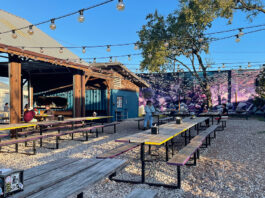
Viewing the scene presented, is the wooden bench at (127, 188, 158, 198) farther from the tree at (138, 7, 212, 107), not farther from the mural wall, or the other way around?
the mural wall

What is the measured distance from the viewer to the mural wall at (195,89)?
74.2ft

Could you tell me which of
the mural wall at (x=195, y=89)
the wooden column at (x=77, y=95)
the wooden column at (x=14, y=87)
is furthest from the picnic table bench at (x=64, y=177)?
the mural wall at (x=195, y=89)

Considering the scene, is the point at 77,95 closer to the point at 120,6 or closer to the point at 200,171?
the point at 120,6

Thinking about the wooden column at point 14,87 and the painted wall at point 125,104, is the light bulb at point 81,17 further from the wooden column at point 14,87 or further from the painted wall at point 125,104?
the painted wall at point 125,104

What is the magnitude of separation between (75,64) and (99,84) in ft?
15.8

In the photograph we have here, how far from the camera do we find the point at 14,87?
8.70 m

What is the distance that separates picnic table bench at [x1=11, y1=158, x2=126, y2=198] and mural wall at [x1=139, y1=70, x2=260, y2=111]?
21473 millimetres

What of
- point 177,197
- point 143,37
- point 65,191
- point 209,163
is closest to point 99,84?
point 143,37

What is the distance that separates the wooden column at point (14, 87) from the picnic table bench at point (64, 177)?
6.63m

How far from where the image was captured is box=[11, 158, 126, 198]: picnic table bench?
2051mm

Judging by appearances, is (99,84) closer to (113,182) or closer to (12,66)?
(12,66)

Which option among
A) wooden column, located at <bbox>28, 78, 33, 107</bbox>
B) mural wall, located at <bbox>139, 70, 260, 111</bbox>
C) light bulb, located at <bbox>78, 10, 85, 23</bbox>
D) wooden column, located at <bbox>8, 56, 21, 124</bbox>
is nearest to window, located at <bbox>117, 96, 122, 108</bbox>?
wooden column, located at <bbox>28, 78, 33, 107</bbox>

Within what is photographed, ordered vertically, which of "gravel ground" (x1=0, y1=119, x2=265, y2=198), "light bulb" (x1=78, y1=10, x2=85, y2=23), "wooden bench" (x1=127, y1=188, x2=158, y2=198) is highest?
"light bulb" (x1=78, y1=10, x2=85, y2=23)

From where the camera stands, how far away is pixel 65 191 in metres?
2.10
